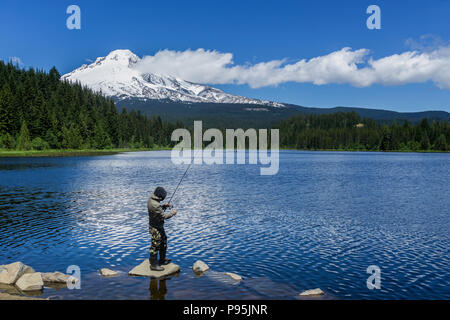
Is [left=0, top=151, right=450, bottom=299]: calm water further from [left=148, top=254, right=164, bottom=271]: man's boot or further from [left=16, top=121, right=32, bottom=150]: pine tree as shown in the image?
[left=16, top=121, right=32, bottom=150]: pine tree

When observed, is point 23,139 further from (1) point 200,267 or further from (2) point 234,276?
(2) point 234,276

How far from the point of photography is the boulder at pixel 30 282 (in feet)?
46.0

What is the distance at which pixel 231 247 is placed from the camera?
67.7ft

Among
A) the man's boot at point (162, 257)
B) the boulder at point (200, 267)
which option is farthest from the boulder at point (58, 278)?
the boulder at point (200, 267)

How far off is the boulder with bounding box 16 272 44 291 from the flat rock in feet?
11.4

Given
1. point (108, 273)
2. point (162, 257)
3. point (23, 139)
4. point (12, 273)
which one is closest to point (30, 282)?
point (12, 273)

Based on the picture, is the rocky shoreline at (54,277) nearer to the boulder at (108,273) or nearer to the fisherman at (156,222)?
the boulder at (108,273)

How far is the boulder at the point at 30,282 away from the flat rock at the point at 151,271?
349 centimetres

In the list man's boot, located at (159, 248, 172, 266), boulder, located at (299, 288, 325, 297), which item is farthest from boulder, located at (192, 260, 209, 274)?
boulder, located at (299, 288, 325, 297)

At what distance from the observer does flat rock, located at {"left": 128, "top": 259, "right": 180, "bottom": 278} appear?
15531 millimetres

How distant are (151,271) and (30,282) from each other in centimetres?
466

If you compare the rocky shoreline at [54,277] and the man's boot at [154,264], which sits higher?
the man's boot at [154,264]
